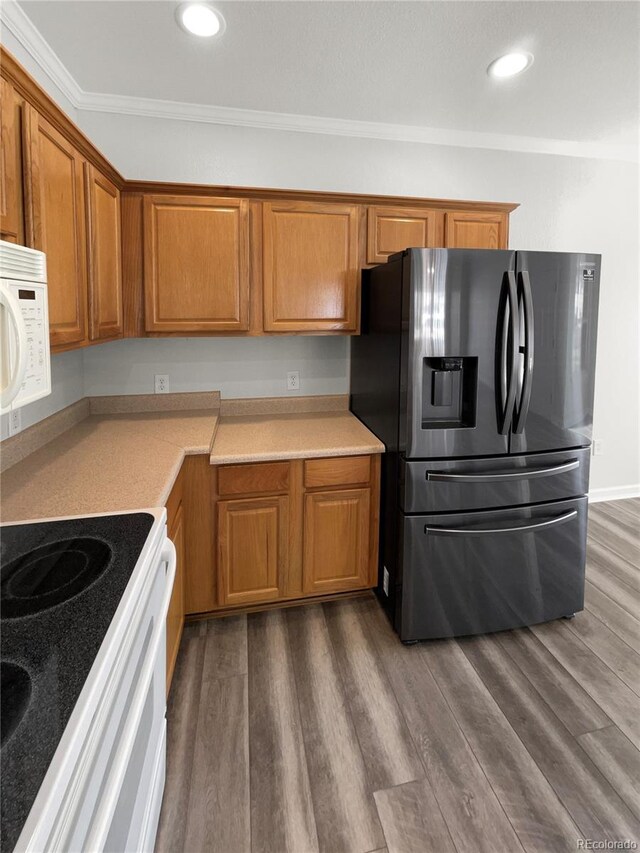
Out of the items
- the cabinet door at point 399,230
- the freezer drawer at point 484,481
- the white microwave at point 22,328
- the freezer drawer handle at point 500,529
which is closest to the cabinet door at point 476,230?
the cabinet door at point 399,230

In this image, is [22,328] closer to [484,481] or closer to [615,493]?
[484,481]

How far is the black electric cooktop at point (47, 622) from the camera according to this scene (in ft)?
1.91

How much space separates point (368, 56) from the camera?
204cm

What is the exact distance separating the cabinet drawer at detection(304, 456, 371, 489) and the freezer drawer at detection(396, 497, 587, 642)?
0.33m

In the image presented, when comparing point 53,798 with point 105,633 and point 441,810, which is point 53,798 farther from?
point 441,810

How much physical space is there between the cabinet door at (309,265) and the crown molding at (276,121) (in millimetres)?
645

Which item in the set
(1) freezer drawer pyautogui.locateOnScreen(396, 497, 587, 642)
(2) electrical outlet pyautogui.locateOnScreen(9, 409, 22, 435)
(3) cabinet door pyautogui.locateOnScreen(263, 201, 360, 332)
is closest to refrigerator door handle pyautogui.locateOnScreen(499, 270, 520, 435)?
(1) freezer drawer pyautogui.locateOnScreen(396, 497, 587, 642)

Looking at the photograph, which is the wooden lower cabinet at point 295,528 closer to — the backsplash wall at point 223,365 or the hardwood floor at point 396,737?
the hardwood floor at point 396,737

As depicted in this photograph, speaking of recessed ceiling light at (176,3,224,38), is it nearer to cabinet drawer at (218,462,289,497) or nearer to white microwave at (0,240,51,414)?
white microwave at (0,240,51,414)

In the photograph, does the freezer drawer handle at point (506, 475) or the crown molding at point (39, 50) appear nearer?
the crown molding at point (39, 50)

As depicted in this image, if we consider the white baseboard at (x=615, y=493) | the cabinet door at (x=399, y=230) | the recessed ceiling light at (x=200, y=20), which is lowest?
the white baseboard at (x=615, y=493)

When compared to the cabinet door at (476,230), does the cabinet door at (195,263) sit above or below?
below

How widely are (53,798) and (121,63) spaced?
8.54 ft

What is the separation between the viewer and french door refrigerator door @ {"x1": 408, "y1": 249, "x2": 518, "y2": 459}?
75.6 inches
